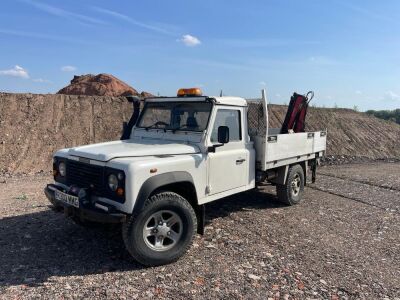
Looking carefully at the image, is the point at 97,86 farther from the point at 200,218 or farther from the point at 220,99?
the point at 200,218

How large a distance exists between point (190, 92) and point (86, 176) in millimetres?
2155

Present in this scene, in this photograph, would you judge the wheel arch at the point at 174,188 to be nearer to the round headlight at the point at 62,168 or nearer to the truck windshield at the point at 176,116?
the truck windshield at the point at 176,116

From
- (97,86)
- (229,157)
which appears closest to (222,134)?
(229,157)

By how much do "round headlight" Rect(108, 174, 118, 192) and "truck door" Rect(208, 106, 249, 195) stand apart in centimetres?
154

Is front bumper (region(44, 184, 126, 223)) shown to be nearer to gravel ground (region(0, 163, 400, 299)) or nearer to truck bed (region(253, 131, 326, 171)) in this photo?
gravel ground (region(0, 163, 400, 299))

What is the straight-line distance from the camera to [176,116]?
614 cm

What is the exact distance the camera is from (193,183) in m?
5.21

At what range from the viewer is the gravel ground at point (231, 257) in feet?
14.0

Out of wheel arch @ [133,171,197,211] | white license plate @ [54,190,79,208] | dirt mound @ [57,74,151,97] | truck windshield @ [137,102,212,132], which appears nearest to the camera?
wheel arch @ [133,171,197,211]

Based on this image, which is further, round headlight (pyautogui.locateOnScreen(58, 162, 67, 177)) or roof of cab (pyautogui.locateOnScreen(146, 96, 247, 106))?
roof of cab (pyautogui.locateOnScreen(146, 96, 247, 106))

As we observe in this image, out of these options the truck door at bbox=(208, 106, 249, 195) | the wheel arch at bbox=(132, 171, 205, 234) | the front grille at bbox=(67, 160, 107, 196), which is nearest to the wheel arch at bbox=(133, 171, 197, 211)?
the wheel arch at bbox=(132, 171, 205, 234)

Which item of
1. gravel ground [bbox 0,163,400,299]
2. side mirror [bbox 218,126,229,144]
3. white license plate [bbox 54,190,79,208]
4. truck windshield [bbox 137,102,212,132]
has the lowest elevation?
gravel ground [bbox 0,163,400,299]

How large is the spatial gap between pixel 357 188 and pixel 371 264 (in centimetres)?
532

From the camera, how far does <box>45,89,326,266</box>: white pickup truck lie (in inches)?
179
